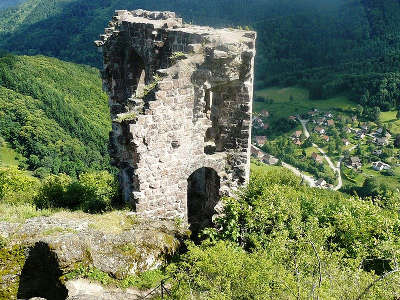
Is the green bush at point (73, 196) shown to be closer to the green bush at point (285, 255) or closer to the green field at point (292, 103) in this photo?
the green bush at point (285, 255)

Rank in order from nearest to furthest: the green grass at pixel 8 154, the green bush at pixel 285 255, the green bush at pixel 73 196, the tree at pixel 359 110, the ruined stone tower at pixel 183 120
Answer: the green bush at pixel 285 255
the ruined stone tower at pixel 183 120
the green bush at pixel 73 196
the green grass at pixel 8 154
the tree at pixel 359 110

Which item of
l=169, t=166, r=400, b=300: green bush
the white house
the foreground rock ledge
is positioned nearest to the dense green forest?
the white house

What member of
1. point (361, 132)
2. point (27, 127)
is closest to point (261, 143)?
point (361, 132)

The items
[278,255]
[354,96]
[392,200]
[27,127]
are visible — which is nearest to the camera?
[278,255]

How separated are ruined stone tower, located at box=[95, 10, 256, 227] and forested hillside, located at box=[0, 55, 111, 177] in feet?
133

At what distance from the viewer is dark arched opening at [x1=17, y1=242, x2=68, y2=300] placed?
8.53 meters

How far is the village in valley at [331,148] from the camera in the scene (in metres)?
72.7

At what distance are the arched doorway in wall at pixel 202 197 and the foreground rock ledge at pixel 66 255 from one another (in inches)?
115

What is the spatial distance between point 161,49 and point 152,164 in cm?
409

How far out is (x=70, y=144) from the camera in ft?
185

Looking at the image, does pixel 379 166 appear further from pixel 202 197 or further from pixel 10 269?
pixel 10 269

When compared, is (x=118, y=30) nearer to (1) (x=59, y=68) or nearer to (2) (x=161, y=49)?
(2) (x=161, y=49)

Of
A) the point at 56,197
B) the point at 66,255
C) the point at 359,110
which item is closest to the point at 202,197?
the point at 56,197

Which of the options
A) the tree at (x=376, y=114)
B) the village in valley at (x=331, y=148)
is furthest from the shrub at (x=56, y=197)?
the tree at (x=376, y=114)
